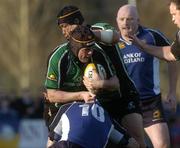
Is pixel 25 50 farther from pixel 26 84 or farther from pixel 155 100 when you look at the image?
pixel 155 100

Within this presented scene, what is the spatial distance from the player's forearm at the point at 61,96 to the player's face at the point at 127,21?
1.69 metres

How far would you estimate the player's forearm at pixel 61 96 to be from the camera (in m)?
10.8

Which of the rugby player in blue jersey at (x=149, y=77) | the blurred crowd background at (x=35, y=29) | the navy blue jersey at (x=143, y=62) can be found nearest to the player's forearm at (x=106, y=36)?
the rugby player in blue jersey at (x=149, y=77)

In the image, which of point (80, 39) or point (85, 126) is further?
point (80, 39)

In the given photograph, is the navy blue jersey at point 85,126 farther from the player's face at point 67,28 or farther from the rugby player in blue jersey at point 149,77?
the rugby player in blue jersey at point 149,77

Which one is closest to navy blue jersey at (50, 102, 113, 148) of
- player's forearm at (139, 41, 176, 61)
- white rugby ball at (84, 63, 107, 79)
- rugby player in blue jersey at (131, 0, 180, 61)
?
white rugby ball at (84, 63, 107, 79)

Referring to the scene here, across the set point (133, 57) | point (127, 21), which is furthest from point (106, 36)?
point (133, 57)

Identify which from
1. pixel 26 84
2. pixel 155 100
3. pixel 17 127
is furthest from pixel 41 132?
pixel 26 84

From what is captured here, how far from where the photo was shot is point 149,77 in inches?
513

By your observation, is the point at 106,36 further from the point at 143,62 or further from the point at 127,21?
the point at 143,62

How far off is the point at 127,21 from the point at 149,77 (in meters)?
0.97

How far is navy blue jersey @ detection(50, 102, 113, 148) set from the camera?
9359mm

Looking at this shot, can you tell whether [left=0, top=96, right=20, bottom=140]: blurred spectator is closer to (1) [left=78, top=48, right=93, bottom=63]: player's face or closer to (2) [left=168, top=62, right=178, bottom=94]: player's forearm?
(2) [left=168, top=62, right=178, bottom=94]: player's forearm

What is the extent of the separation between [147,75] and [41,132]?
33.4 ft
